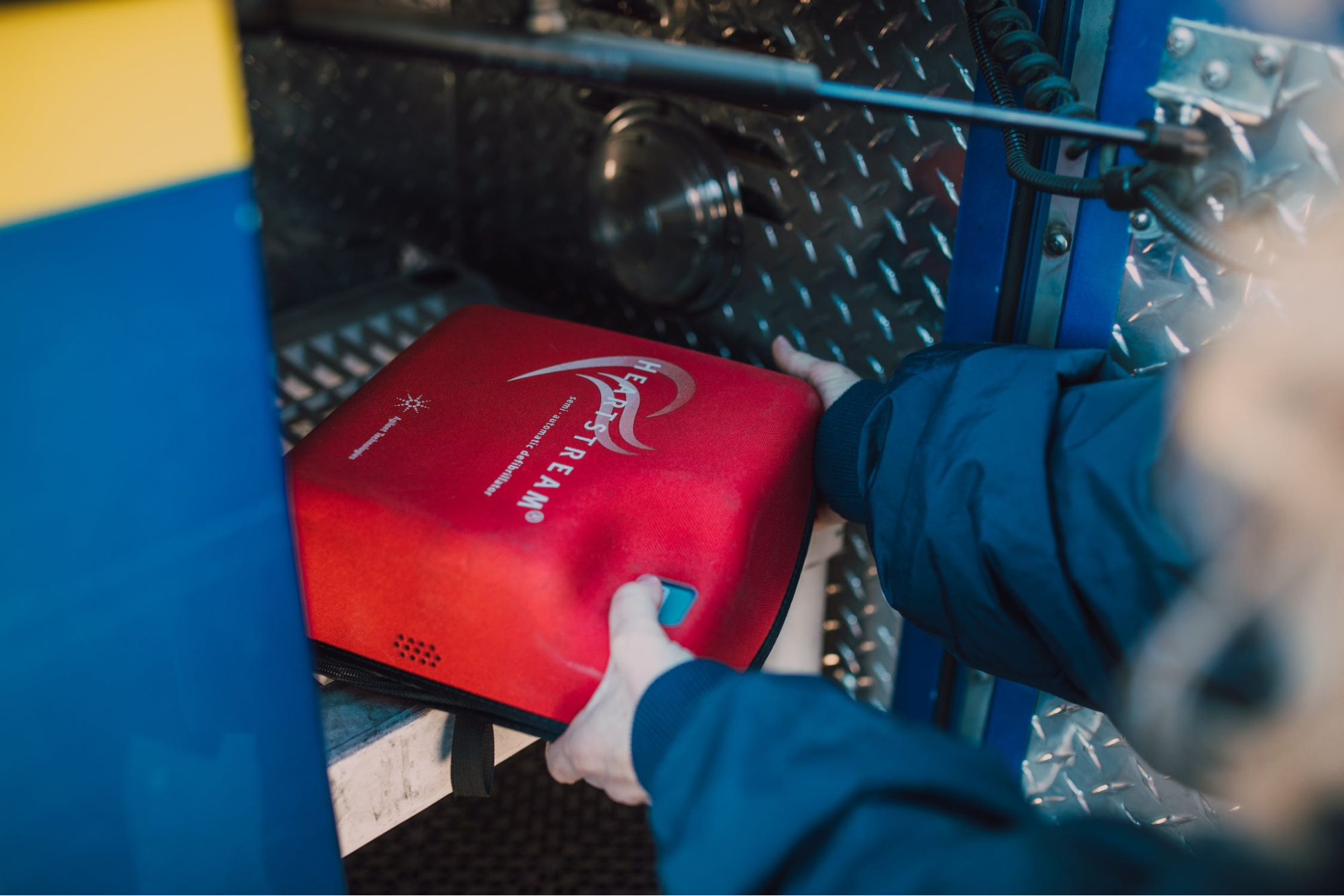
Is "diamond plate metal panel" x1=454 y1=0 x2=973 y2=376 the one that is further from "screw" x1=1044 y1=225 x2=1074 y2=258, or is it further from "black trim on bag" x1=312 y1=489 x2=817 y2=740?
"black trim on bag" x1=312 y1=489 x2=817 y2=740

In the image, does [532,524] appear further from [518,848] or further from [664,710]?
[518,848]

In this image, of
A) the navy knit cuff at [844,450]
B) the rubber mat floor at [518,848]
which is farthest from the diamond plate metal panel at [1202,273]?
the rubber mat floor at [518,848]

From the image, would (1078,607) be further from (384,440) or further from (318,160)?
(318,160)

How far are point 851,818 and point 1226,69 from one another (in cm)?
59

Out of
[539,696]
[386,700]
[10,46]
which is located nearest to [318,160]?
[386,700]

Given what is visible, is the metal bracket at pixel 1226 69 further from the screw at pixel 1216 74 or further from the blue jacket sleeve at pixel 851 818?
the blue jacket sleeve at pixel 851 818

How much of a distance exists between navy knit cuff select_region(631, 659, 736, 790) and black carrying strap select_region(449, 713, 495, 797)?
19 centimetres

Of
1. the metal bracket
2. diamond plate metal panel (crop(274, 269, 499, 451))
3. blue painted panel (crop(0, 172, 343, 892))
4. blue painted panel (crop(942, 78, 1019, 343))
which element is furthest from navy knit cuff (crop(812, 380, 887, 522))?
diamond plate metal panel (crop(274, 269, 499, 451))

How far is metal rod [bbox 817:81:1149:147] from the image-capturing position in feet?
2.24

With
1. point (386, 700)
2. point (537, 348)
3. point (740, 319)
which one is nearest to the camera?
point (386, 700)

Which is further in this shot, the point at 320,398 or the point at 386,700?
the point at 320,398

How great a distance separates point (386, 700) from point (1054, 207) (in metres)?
0.72

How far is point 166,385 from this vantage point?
480mm

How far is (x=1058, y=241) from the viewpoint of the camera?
89 centimetres
